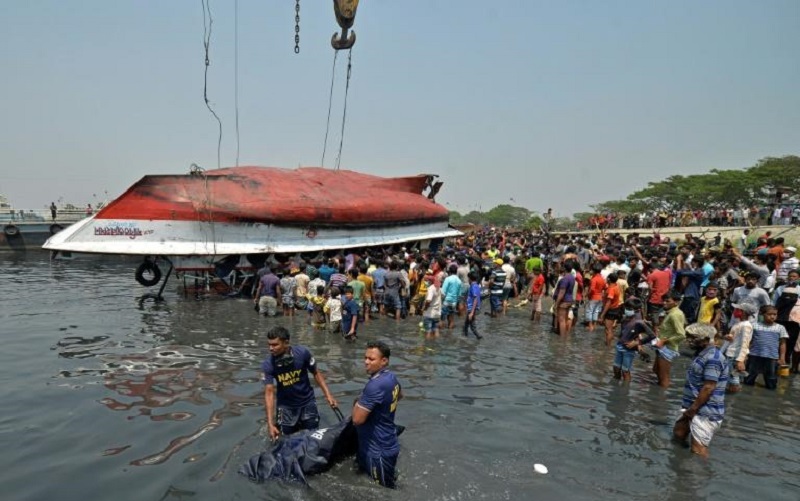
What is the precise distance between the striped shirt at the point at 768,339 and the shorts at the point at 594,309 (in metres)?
4.02

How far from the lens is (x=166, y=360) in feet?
28.8

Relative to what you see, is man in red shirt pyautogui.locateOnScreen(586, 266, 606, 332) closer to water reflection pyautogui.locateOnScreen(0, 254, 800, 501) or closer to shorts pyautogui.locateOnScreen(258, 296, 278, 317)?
water reflection pyautogui.locateOnScreen(0, 254, 800, 501)

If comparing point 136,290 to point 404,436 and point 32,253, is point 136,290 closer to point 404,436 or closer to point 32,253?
point 404,436

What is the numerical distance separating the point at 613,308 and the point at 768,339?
128 inches

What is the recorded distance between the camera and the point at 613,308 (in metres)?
10.7

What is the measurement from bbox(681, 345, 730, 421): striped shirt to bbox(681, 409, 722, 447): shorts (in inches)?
→ 2.1

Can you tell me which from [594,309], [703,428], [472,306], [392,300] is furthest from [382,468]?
[594,309]

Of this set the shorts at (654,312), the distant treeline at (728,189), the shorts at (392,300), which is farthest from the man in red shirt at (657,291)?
the distant treeline at (728,189)

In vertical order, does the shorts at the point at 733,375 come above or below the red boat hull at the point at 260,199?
below

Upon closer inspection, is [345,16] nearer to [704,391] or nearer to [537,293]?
[537,293]

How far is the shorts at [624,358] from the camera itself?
26.0ft

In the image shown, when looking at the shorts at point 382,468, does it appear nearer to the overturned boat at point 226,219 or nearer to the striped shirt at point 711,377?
the striped shirt at point 711,377

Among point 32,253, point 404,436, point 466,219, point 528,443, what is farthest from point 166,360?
point 466,219

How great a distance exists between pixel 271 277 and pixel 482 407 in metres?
7.34
